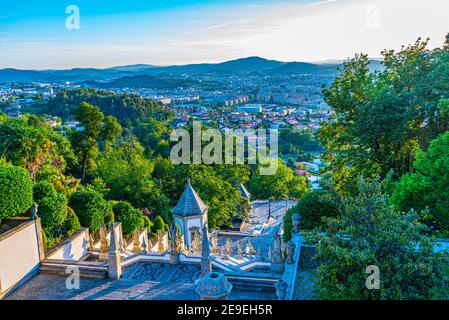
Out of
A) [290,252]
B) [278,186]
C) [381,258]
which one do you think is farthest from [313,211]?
[278,186]

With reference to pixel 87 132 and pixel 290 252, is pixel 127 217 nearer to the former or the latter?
pixel 290 252

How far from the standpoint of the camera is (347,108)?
16875 mm

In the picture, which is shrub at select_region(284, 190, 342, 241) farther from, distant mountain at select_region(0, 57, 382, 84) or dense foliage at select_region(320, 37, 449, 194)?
distant mountain at select_region(0, 57, 382, 84)

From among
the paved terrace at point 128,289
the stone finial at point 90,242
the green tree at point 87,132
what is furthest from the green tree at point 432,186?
the green tree at point 87,132

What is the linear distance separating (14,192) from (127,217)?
6563 millimetres

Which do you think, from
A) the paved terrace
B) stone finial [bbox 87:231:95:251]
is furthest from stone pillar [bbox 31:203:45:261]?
stone finial [bbox 87:231:95:251]

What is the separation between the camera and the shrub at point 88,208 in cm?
1602

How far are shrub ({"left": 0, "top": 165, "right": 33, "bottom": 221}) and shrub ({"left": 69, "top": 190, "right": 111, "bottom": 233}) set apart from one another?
142 inches

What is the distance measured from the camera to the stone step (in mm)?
11289

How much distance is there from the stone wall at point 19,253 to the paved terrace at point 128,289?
308 millimetres

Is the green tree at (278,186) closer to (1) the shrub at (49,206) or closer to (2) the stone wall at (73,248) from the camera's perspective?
(2) the stone wall at (73,248)

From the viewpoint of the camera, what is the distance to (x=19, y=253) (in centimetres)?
1115
